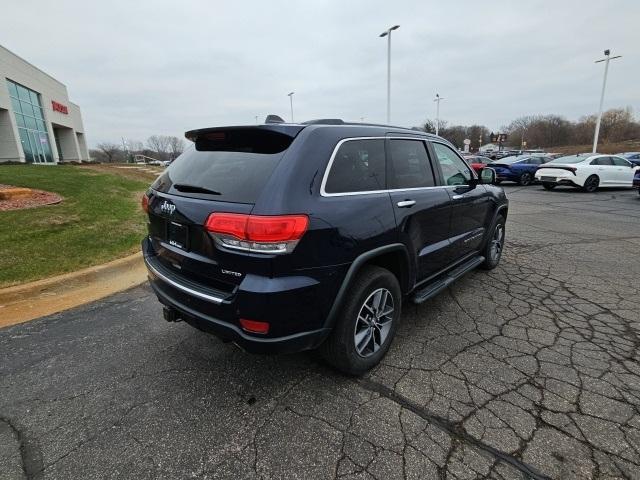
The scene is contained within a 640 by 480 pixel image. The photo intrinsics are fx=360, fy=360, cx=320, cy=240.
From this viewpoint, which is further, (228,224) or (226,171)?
(226,171)

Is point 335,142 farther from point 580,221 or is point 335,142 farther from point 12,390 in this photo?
point 580,221

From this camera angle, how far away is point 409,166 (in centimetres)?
315

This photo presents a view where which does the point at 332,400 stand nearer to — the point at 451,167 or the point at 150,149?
the point at 451,167

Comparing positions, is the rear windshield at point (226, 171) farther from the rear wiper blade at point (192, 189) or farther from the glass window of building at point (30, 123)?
the glass window of building at point (30, 123)

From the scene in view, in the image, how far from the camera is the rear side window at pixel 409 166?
9.63ft

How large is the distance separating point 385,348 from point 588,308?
251cm

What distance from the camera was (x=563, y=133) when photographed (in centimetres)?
8731

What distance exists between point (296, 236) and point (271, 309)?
1.44 feet

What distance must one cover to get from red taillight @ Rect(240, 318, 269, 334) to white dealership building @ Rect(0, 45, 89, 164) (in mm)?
33517

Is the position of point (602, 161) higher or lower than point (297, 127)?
lower

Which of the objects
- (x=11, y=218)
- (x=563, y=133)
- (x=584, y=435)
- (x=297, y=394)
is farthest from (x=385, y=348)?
(x=563, y=133)

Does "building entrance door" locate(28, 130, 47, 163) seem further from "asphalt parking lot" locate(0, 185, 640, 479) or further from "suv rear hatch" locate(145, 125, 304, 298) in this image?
"suv rear hatch" locate(145, 125, 304, 298)

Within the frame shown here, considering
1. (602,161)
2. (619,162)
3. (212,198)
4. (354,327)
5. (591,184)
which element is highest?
(212,198)

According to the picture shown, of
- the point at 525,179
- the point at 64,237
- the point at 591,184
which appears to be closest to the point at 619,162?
the point at 591,184
